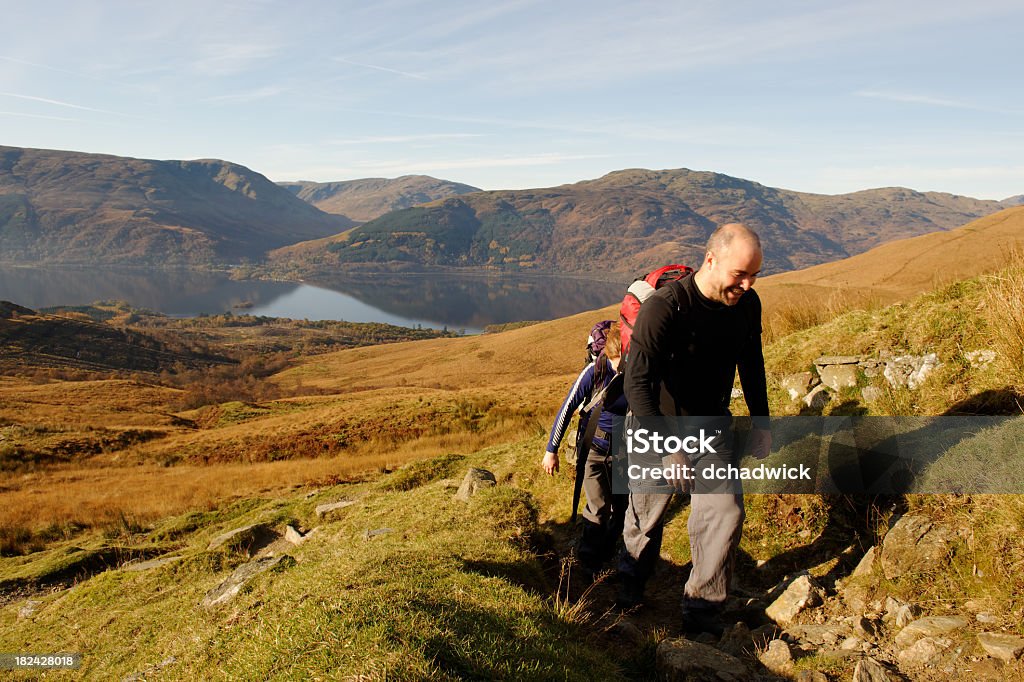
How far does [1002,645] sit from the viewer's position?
319 centimetres

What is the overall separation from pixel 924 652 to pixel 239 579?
5708 millimetres

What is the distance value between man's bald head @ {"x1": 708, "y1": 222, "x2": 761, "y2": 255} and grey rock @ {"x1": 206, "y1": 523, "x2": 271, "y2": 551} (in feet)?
24.1

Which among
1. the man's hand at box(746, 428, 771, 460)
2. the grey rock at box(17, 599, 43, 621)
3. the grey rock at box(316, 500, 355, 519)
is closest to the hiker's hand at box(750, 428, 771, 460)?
the man's hand at box(746, 428, 771, 460)

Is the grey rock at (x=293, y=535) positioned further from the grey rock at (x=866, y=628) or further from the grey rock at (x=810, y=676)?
the grey rock at (x=866, y=628)

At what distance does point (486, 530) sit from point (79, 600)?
4865mm

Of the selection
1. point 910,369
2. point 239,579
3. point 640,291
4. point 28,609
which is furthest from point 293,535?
point 910,369

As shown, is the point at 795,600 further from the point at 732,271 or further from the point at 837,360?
the point at 837,360

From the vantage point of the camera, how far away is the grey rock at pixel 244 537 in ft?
25.8

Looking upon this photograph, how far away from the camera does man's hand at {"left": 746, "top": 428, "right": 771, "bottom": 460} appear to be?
4.15 metres

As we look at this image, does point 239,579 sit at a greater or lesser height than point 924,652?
lesser

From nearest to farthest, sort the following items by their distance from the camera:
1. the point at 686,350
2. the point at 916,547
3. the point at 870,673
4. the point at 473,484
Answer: the point at 870,673 → the point at 686,350 → the point at 916,547 → the point at 473,484

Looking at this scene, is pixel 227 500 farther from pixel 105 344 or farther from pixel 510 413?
pixel 105 344

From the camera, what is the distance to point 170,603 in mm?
5855

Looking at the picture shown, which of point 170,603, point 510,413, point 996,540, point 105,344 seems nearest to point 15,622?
point 170,603
